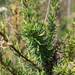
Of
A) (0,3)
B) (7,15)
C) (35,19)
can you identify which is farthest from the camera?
(0,3)

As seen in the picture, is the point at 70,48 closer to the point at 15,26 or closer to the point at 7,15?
the point at 15,26

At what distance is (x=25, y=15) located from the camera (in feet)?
2.09

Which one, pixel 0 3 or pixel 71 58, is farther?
pixel 0 3

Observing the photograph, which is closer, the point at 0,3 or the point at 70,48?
the point at 70,48

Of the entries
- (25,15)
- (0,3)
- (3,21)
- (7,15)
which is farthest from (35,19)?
(0,3)

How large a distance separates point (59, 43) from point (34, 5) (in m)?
0.10

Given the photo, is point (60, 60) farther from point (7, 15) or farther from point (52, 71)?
point (7, 15)

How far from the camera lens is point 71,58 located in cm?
66

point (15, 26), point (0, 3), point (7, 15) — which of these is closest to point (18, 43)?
point (15, 26)

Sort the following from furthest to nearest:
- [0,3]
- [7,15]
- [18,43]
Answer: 1. [0,3]
2. [7,15]
3. [18,43]

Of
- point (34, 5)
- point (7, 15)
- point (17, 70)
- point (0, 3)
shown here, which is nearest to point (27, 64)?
point (17, 70)

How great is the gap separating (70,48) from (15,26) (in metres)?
0.17

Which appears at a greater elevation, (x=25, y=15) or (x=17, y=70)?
(x=25, y=15)

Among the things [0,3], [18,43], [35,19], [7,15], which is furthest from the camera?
[0,3]
